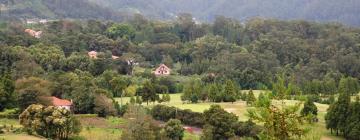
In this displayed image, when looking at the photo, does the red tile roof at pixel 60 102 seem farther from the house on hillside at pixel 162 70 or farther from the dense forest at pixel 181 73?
the house on hillside at pixel 162 70

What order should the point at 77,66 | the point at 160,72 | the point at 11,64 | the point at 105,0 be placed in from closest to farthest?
the point at 11,64 → the point at 77,66 → the point at 160,72 → the point at 105,0

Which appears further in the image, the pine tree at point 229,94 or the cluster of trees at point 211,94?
the cluster of trees at point 211,94

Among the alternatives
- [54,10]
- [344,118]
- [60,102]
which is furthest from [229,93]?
[54,10]

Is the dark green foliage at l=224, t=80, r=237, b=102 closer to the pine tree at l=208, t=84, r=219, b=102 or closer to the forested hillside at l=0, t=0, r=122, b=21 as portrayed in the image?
the pine tree at l=208, t=84, r=219, b=102

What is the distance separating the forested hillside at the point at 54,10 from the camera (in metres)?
115

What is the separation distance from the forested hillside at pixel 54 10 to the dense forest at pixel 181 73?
32.5 metres

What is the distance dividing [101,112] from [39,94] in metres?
5.18

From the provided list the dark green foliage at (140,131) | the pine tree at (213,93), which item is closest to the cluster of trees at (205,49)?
the pine tree at (213,93)

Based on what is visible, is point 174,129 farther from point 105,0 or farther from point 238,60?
point 105,0

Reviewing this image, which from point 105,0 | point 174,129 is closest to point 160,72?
point 174,129

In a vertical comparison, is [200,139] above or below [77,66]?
below

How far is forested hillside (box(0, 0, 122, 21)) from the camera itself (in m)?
115

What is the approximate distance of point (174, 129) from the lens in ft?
114

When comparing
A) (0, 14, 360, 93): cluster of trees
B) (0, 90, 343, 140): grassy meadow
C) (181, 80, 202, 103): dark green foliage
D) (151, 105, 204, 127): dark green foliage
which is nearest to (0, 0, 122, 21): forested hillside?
(0, 14, 360, 93): cluster of trees
